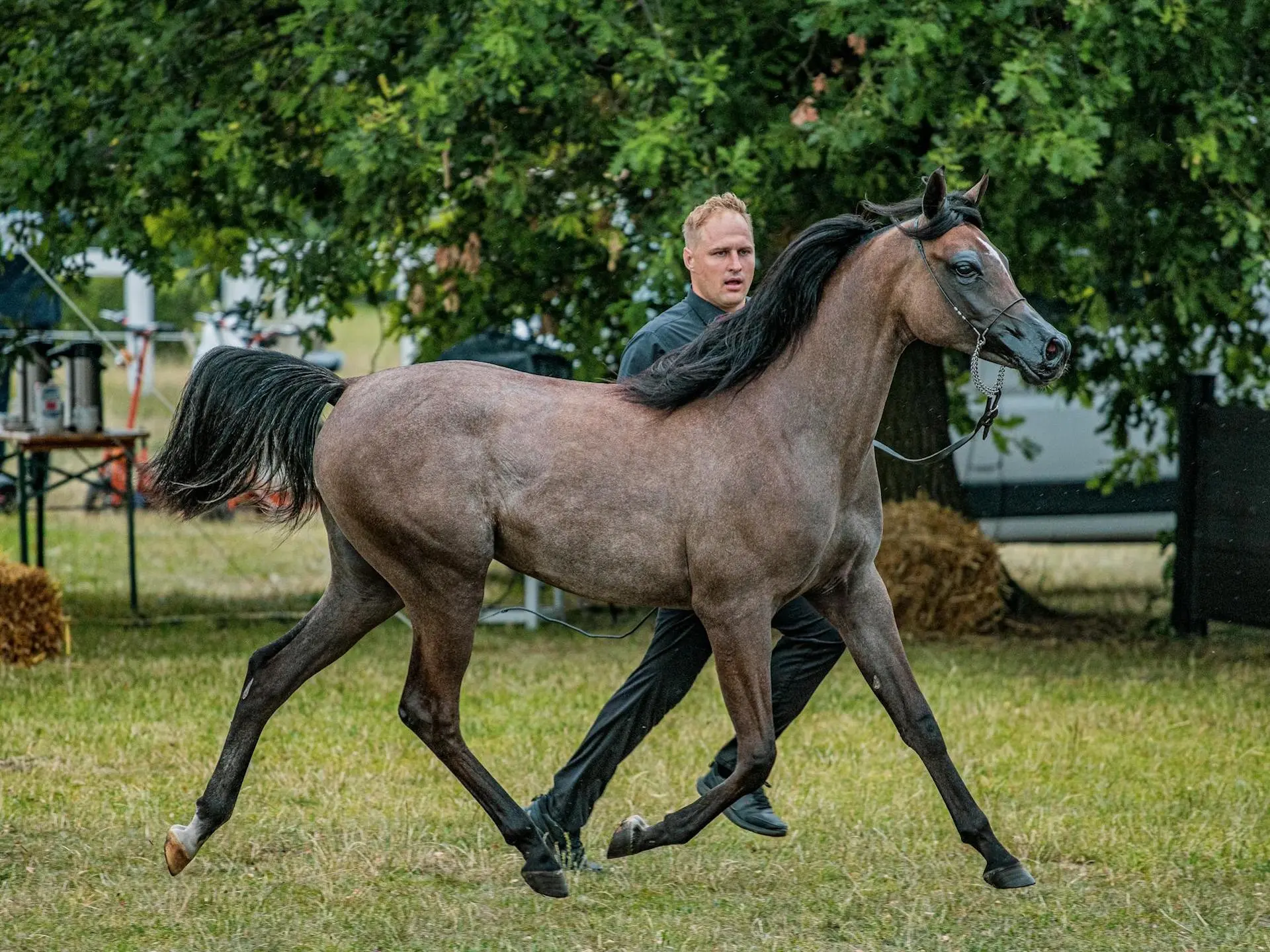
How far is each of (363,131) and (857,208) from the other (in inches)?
174

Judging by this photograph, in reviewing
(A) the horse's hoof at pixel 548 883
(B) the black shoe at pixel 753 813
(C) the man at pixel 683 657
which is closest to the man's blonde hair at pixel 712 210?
(C) the man at pixel 683 657

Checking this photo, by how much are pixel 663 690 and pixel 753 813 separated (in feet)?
1.76

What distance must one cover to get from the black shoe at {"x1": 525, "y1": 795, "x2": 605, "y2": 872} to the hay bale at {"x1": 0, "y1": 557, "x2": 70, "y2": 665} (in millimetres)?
4999

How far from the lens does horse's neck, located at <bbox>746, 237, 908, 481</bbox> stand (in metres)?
4.82

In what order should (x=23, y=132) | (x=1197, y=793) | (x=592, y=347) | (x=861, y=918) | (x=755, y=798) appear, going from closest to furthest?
1. (x=861, y=918)
2. (x=755, y=798)
3. (x=1197, y=793)
4. (x=23, y=132)
5. (x=592, y=347)

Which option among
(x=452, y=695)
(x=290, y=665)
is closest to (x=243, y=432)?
(x=290, y=665)

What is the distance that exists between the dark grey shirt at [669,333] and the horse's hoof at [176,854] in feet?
6.43

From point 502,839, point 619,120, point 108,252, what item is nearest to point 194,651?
point 108,252

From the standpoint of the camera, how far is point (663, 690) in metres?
5.41

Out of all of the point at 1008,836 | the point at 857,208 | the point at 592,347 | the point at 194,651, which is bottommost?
the point at 194,651

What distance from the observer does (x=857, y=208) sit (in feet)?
16.8

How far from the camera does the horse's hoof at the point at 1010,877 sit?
4902 mm

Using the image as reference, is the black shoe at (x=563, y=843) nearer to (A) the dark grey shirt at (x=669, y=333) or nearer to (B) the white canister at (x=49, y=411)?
(A) the dark grey shirt at (x=669, y=333)

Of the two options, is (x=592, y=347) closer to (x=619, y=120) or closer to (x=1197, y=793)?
(x=619, y=120)
